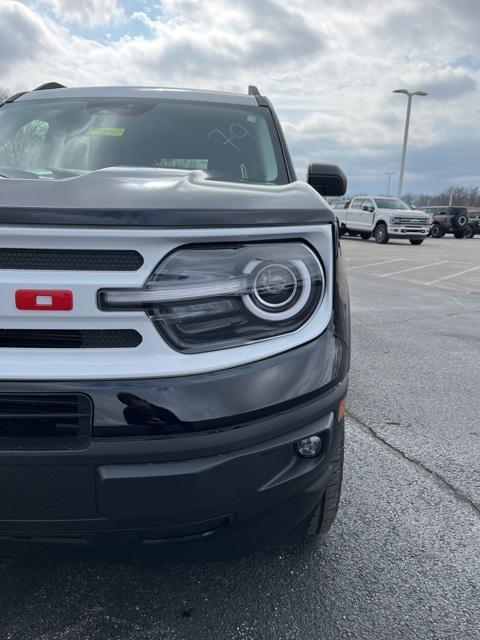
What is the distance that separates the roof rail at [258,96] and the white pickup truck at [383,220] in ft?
56.9

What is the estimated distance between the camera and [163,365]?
1.27 meters

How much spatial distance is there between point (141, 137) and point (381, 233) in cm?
2026

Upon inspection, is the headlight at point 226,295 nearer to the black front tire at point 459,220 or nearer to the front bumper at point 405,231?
the front bumper at point 405,231

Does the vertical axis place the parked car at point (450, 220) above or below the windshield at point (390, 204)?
below

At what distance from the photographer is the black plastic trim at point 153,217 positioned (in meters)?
1.22

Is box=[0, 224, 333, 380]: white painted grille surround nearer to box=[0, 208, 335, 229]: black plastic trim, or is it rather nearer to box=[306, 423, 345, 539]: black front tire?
box=[0, 208, 335, 229]: black plastic trim

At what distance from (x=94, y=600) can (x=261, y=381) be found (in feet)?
3.32

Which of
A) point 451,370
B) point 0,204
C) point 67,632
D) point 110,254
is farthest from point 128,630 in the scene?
point 451,370

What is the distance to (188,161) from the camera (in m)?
2.71

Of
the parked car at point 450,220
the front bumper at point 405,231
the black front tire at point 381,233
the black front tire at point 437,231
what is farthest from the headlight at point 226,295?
the black front tire at point 437,231

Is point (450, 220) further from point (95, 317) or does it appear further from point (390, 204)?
point (95, 317)

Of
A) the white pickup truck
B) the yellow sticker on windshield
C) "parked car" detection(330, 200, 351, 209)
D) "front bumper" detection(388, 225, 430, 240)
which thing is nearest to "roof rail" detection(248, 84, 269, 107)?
the yellow sticker on windshield

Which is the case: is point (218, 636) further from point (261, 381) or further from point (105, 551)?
point (261, 381)

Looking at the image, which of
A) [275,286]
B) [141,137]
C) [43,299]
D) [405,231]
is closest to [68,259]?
[43,299]
